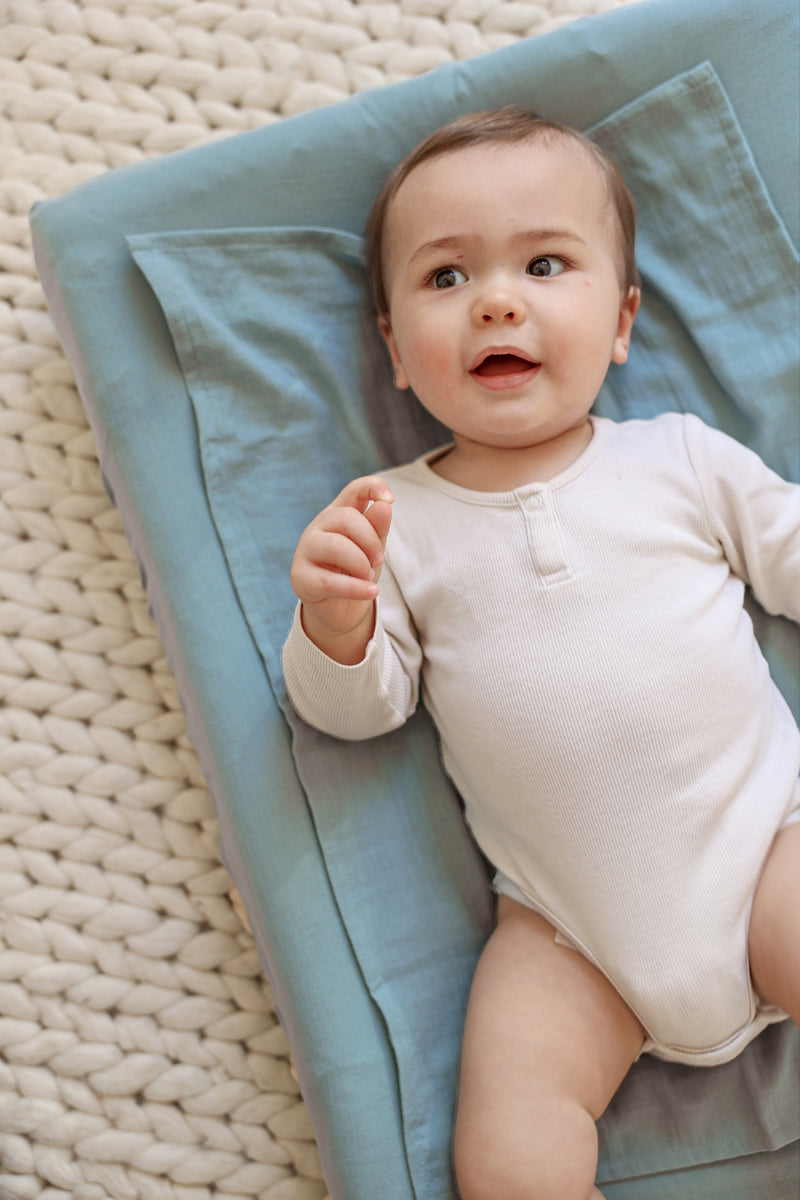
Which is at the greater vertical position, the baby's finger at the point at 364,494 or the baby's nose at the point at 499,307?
the baby's nose at the point at 499,307

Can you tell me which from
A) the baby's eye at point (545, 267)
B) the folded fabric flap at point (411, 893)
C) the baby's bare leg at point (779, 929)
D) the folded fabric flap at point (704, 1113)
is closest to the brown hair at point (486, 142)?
the baby's eye at point (545, 267)

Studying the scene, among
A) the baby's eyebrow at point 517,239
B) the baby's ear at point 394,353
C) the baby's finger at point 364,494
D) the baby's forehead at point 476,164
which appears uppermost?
the baby's forehead at point 476,164

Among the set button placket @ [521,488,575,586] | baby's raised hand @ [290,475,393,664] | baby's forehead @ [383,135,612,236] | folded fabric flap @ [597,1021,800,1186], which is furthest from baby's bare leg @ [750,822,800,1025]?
baby's forehead @ [383,135,612,236]

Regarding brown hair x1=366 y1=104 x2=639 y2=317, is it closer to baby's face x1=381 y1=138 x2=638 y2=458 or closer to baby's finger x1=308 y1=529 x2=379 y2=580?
baby's face x1=381 y1=138 x2=638 y2=458

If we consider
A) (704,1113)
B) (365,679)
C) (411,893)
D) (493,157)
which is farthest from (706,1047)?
(493,157)

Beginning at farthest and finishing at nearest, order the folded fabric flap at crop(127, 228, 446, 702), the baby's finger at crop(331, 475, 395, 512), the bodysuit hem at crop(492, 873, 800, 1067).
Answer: the folded fabric flap at crop(127, 228, 446, 702)
the bodysuit hem at crop(492, 873, 800, 1067)
the baby's finger at crop(331, 475, 395, 512)

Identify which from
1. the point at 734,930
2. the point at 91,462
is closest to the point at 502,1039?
the point at 734,930

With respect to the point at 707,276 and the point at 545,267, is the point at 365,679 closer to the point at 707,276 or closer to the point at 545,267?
the point at 545,267

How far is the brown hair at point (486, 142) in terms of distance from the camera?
3.42ft

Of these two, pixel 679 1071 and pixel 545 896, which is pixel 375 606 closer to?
pixel 545 896

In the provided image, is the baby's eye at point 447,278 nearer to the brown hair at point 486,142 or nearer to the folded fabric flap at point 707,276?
the brown hair at point 486,142

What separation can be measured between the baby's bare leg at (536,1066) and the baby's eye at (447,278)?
656mm

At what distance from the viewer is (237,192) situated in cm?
114

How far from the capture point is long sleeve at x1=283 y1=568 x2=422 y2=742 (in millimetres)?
961
